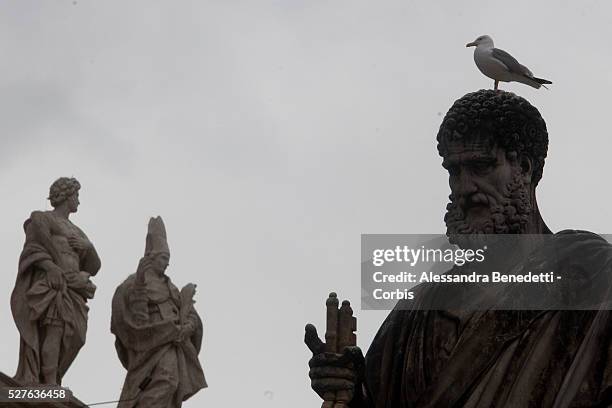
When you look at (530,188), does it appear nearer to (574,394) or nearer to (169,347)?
(574,394)

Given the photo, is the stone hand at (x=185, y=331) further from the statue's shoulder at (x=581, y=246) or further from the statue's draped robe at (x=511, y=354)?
the statue's shoulder at (x=581, y=246)

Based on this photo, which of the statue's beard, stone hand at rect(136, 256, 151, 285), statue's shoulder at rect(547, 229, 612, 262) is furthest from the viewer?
stone hand at rect(136, 256, 151, 285)

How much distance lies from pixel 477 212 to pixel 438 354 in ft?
1.43

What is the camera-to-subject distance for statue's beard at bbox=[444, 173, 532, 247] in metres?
7.09

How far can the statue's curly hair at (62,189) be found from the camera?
23.3 metres

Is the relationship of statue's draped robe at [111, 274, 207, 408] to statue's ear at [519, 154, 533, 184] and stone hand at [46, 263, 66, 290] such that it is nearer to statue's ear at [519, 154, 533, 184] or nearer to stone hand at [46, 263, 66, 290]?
stone hand at [46, 263, 66, 290]

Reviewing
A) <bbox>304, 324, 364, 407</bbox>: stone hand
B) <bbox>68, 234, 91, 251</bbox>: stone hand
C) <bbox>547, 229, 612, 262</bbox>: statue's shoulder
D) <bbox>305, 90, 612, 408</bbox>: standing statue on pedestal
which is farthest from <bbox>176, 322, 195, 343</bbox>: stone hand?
<bbox>304, 324, 364, 407</bbox>: stone hand

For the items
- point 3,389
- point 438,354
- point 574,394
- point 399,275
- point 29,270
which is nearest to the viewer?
point 574,394

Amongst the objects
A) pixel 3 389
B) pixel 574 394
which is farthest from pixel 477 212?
pixel 3 389

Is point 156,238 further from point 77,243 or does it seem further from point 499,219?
point 499,219

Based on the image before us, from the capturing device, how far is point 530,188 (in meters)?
7.19

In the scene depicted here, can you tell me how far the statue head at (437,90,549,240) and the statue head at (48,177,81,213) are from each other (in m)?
16.3

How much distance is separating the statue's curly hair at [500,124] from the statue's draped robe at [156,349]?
16.2 meters

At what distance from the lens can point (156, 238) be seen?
23766 millimetres
